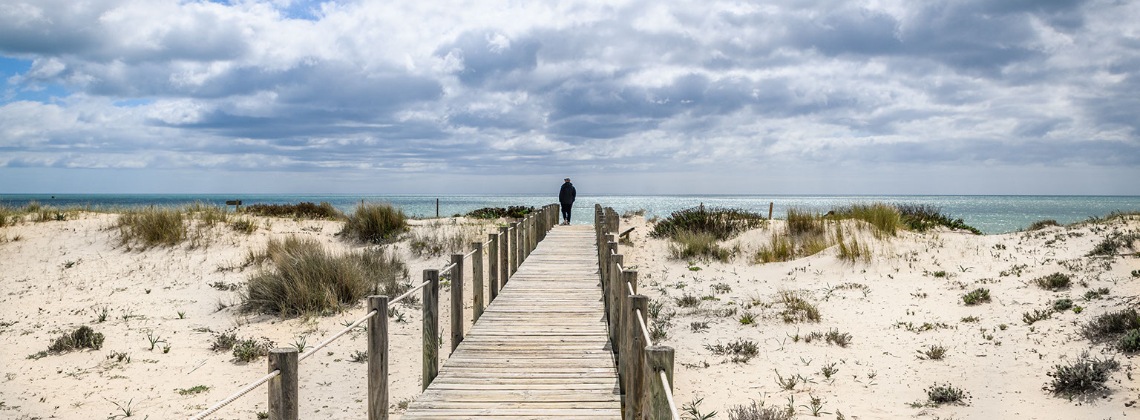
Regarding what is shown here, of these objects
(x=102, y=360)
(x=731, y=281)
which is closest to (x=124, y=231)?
(x=102, y=360)

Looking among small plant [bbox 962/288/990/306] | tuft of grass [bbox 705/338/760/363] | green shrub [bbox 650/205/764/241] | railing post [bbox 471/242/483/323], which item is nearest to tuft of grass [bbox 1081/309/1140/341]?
small plant [bbox 962/288/990/306]

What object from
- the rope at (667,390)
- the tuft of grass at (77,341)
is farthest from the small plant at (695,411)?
the tuft of grass at (77,341)

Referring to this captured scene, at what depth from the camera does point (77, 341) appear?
407 inches

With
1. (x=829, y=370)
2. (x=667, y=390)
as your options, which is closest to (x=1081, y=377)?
(x=829, y=370)

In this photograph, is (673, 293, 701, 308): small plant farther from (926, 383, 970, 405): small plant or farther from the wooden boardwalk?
(926, 383, 970, 405): small plant

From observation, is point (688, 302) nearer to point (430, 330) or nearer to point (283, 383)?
point (430, 330)

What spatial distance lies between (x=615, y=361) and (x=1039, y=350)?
5.70m

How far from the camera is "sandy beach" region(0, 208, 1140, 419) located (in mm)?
7992

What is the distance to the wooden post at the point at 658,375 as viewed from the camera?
3836 millimetres

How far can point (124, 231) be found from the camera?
63.1 ft

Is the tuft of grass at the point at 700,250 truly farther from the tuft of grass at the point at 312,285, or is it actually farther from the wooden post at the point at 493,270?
the wooden post at the point at 493,270

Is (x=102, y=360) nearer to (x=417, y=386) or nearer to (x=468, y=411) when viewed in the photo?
(x=417, y=386)

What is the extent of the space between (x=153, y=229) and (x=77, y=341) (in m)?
9.59

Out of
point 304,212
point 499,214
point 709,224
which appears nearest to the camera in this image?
point 709,224
